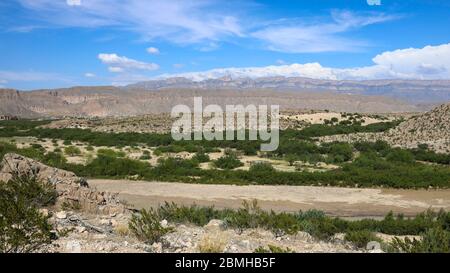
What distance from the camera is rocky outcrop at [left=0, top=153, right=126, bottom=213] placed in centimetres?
1684

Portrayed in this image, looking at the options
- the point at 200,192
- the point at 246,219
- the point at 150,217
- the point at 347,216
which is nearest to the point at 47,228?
the point at 150,217

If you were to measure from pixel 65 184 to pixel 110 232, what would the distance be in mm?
5315

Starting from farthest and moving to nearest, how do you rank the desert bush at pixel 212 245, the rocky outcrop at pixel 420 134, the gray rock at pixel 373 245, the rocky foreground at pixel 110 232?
the rocky outcrop at pixel 420 134 < the gray rock at pixel 373 245 < the rocky foreground at pixel 110 232 < the desert bush at pixel 212 245

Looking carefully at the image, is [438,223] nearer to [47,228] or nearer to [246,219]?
[246,219]

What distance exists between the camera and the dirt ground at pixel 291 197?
25688 millimetres

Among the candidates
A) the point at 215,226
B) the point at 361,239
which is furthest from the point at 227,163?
the point at 361,239

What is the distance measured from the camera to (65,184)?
1761cm

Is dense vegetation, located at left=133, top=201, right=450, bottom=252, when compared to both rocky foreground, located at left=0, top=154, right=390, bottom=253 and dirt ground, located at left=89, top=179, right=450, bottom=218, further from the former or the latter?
dirt ground, located at left=89, top=179, right=450, bottom=218

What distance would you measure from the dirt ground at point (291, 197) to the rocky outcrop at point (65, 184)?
683 cm

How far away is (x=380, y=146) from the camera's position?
5228cm

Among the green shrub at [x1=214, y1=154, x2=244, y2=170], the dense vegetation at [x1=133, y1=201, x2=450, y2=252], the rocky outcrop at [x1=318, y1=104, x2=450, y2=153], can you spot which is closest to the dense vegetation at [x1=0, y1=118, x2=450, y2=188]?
the green shrub at [x1=214, y1=154, x2=244, y2=170]

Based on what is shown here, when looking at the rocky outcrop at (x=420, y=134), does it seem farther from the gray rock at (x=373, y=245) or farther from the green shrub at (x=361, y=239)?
the gray rock at (x=373, y=245)

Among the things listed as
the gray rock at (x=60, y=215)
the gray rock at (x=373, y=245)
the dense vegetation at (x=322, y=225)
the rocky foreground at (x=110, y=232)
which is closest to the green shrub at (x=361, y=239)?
the dense vegetation at (x=322, y=225)
